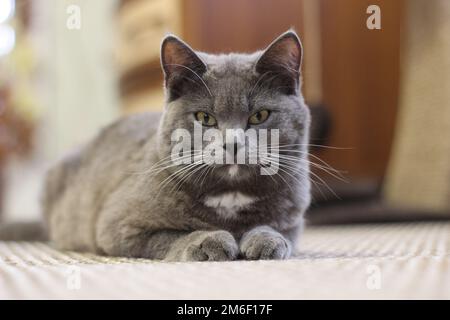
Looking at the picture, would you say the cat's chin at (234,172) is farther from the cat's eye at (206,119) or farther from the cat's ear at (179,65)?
the cat's ear at (179,65)

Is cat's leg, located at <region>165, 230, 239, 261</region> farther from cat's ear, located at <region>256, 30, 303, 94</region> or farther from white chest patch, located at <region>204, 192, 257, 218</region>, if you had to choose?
cat's ear, located at <region>256, 30, 303, 94</region>

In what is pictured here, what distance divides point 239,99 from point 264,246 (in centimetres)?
31

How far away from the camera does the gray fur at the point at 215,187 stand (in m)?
1.29

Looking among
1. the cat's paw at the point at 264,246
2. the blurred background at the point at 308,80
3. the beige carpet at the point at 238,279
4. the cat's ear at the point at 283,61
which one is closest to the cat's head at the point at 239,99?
the cat's ear at the point at 283,61

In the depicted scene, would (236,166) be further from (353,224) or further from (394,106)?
(394,106)

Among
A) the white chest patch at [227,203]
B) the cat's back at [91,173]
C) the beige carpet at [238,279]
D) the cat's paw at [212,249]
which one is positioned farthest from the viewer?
the cat's back at [91,173]

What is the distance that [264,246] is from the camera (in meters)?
1.25

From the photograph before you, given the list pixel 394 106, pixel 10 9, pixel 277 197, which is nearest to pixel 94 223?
pixel 277 197

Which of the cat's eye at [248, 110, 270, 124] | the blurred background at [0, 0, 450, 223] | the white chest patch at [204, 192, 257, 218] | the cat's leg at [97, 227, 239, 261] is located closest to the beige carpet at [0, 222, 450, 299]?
the cat's leg at [97, 227, 239, 261]

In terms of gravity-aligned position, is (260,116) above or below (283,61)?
below

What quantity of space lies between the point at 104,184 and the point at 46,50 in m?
3.51

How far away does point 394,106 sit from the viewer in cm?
358

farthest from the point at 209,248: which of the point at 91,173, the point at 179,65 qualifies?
the point at 91,173

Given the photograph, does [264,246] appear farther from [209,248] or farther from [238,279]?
[238,279]
